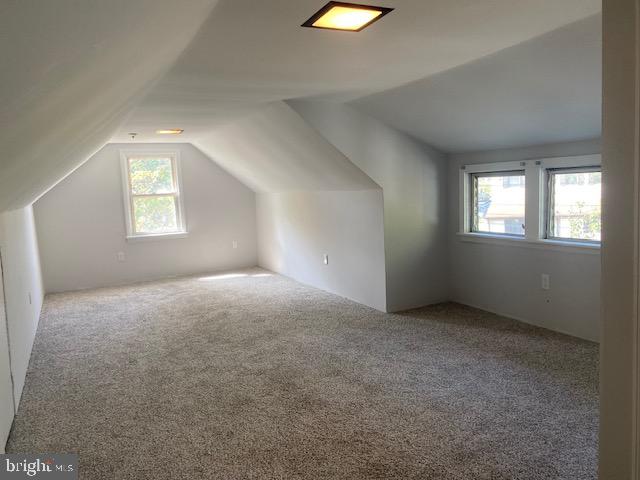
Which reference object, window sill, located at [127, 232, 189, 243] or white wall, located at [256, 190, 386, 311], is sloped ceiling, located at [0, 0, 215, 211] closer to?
white wall, located at [256, 190, 386, 311]

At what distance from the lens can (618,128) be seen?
127cm

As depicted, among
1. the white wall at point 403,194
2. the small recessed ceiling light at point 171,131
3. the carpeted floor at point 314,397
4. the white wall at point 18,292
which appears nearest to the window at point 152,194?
the small recessed ceiling light at point 171,131

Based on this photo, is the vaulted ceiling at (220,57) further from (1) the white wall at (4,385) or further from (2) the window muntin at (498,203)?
(1) the white wall at (4,385)

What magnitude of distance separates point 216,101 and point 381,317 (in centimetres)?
237

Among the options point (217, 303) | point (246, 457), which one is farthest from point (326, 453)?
point (217, 303)

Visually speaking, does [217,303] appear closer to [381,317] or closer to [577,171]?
[381,317]

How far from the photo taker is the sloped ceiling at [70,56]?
29.0 inches

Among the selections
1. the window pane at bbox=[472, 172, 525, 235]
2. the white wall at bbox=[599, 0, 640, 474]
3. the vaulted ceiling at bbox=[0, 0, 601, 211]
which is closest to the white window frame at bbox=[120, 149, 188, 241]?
the vaulted ceiling at bbox=[0, 0, 601, 211]

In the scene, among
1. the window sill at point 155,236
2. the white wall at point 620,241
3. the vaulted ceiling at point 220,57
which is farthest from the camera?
the window sill at point 155,236

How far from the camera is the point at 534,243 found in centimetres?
399

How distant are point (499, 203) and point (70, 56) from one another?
13.3ft

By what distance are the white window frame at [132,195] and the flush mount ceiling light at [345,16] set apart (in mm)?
5003

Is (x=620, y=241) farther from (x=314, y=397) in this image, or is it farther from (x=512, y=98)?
(x=512, y=98)

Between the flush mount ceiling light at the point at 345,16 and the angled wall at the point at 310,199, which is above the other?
the flush mount ceiling light at the point at 345,16
